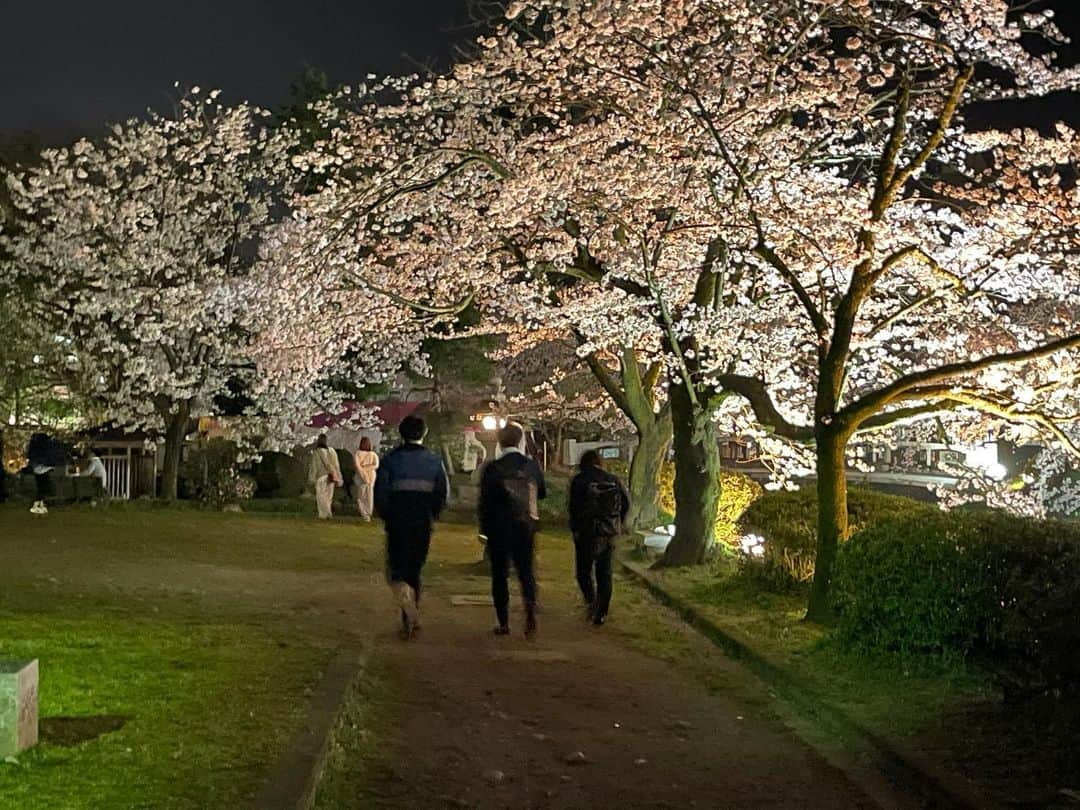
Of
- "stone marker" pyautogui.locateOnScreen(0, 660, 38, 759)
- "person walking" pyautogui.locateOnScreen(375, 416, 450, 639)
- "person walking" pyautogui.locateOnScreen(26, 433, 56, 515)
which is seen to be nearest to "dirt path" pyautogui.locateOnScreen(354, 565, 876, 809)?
"person walking" pyautogui.locateOnScreen(375, 416, 450, 639)

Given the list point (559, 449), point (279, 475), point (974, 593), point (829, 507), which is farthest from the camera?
point (559, 449)

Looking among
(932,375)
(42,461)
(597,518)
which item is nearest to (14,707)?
(597,518)

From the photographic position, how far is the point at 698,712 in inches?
301

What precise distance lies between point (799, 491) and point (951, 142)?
15.4 feet

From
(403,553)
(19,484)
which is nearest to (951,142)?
(403,553)

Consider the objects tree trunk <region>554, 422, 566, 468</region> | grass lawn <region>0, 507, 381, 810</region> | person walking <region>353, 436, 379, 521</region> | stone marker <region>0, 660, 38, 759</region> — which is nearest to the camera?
grass lawn <region>0, 507, 381, 810</region>

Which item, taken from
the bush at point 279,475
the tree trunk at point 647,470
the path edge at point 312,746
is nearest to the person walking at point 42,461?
the bush at point 279,475

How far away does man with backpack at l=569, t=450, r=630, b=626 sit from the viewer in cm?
1042

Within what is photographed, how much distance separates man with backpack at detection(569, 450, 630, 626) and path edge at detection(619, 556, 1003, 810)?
43.4 inches

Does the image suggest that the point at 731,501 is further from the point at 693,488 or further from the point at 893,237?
the point at 893,237

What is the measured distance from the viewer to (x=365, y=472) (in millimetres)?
21141

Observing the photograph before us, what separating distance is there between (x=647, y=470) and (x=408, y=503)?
1165 centimetres

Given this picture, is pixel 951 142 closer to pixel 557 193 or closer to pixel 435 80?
pixel 557 193

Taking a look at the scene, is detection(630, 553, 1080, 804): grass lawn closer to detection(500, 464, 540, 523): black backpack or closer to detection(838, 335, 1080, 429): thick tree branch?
detection(838, 335, 1080, 429): thick tree branch
